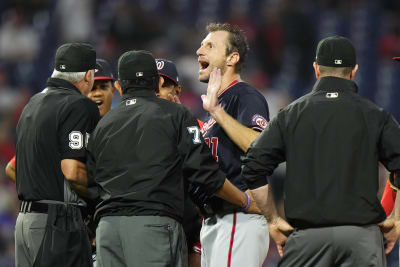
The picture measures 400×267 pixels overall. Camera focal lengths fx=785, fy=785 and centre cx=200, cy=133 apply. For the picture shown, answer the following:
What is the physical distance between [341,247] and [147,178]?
1.08 metres

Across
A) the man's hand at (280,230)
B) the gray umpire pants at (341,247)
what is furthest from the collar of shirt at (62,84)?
the gray umpire pants at (341,247)

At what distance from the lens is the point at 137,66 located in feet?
14.7

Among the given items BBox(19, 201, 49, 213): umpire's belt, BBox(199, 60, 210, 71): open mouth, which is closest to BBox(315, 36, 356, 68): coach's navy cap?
BBox(199, 60, 210, 71): open mouth

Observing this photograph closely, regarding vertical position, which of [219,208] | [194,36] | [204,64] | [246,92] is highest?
[204,64]

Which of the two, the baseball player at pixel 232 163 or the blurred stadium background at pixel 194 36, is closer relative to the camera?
the baseball player at pixel 232 163

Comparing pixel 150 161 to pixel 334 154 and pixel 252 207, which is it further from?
pixel 334 154

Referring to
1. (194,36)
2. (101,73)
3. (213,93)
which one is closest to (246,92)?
(213,93)

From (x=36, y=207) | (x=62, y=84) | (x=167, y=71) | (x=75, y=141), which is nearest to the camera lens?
(x=75, y=141)

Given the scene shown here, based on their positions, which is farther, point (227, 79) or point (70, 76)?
point (227, 79)

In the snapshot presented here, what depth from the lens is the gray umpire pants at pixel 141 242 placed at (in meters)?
4.19

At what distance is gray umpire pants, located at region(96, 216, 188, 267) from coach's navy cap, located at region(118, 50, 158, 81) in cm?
83

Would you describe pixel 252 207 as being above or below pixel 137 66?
below

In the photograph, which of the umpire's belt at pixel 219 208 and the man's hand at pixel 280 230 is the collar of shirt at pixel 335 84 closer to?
the man's hand at pixel 280 230

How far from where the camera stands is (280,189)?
8.73 meters
